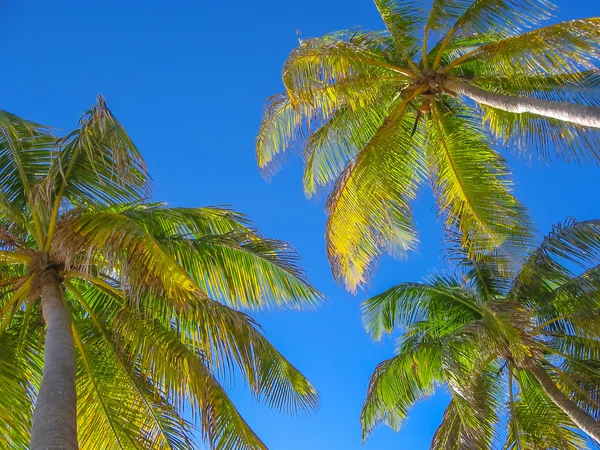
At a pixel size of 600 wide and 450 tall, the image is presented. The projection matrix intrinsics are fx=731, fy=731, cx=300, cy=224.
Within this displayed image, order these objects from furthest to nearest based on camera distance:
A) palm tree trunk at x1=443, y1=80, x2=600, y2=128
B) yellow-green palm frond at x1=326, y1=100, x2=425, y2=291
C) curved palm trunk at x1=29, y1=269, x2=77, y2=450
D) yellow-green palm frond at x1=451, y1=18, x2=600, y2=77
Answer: yellow-green palm frond at x1=326, y1=100, x2=425, y2=291 → yellow-green palm frond at x1=451, y1=18, x2=600, y2=77 → palm tree trunk at x1=443, y1=80, x2=600, y2=128 → curved palm trunk at x1=29, y1=269, x2=77, y2=450

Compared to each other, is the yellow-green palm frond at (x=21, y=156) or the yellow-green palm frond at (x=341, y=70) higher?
the yellow-green palm frond at (x=341, y=70)

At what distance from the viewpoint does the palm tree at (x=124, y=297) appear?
24.7ft

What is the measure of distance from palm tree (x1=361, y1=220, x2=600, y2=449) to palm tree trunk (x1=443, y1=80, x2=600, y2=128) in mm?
2917

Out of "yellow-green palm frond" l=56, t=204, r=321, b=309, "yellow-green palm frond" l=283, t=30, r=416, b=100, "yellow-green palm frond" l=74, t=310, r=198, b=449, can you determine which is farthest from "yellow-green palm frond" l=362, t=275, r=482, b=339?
"yellow-green palm frond" l=74, t=310, r=198, b=449

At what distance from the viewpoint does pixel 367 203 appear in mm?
11875

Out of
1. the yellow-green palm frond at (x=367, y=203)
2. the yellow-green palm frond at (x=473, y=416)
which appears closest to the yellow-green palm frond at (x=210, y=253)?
the yellow-green palm frond at (x=367, y=203)

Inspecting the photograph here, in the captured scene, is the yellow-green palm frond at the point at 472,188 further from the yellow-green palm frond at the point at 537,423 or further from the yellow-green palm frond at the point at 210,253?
the yellow-green palm frond at the point at 210,253

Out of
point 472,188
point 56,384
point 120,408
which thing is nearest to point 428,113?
point 472,188

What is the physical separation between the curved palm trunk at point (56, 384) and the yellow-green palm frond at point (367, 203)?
17.2ft

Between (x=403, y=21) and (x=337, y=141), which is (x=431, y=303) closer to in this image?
→ (x=337, y=141)

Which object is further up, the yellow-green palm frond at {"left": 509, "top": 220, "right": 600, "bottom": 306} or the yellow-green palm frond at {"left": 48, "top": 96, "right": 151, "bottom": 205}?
the yellow-green palm frond at {"left": 509, "top": 220, "right": 600, "bottom": 306}

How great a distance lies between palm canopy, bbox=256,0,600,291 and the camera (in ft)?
36.0

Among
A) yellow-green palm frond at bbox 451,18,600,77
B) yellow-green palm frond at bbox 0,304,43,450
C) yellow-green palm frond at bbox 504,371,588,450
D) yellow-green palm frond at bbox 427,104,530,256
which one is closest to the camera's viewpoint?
yellow-green palm frond at bbox 0,304,43,450

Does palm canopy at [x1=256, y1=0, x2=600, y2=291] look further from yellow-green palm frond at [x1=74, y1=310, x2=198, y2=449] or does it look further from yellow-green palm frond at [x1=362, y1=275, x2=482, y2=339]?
yellow-green palm frond at [x1=74, y1=310, x2=198, y2=449]
